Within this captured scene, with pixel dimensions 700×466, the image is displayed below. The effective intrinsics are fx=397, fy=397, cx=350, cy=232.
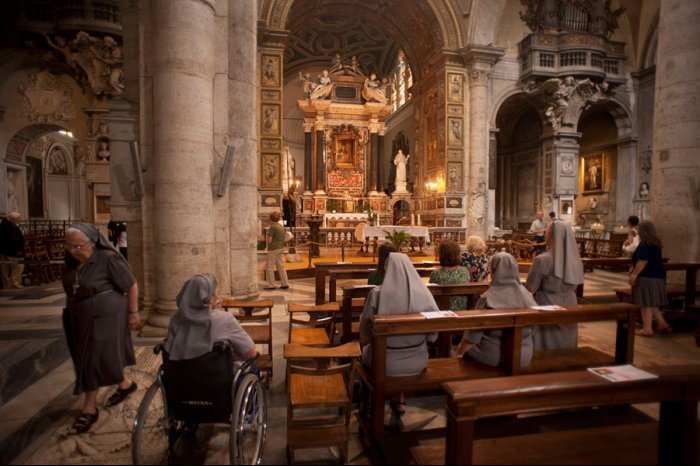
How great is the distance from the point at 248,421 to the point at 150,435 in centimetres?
91

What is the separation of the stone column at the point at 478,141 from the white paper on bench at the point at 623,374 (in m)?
14.0

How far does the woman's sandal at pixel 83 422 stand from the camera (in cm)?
312

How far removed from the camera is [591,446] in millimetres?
2289

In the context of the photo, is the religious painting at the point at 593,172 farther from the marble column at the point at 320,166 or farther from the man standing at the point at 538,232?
the marble column at the point at 320,166

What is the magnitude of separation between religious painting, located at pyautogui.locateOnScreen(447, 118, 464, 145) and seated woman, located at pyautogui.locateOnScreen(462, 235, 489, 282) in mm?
11402

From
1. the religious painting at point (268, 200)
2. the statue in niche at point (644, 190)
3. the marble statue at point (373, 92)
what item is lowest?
the religious painting at point (268, 200)

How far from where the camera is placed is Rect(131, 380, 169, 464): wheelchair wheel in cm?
247

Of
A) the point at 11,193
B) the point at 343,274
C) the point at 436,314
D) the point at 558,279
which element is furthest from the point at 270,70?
the point at 436,314

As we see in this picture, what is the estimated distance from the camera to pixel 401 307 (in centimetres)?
310

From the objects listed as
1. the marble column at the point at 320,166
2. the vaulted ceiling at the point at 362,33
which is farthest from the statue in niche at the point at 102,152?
the vaulted ceiling at the point at 362,33

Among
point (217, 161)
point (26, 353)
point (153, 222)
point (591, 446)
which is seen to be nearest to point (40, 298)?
point (26, 353)

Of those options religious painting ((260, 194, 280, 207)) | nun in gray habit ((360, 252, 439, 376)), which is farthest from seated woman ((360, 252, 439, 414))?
religious painting ((260, 194, 280, 207))

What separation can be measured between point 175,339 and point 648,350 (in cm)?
555

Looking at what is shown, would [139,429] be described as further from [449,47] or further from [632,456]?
[449,47]
